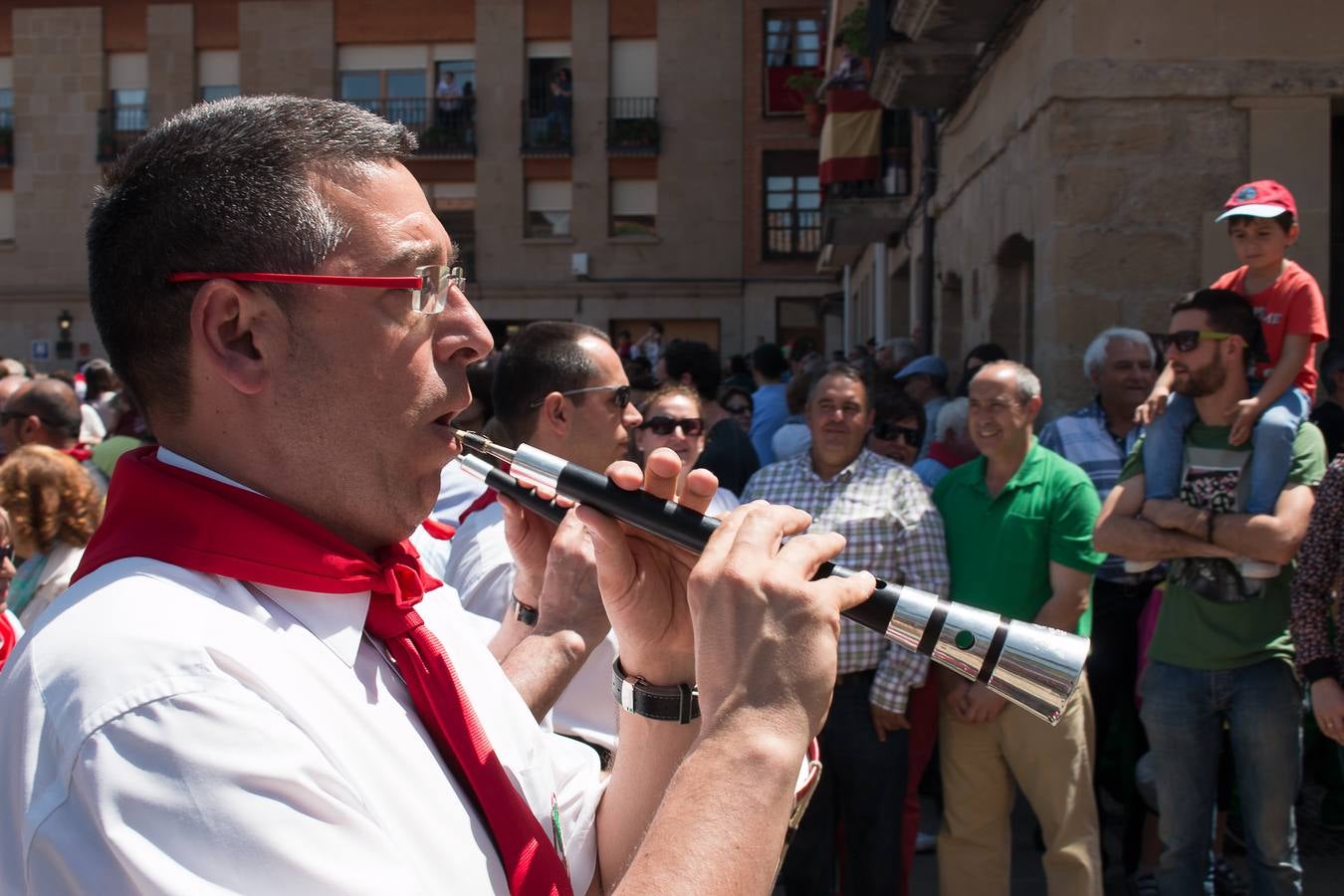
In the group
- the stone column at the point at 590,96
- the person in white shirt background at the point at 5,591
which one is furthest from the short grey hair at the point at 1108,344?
the stone column at the point at 590,96

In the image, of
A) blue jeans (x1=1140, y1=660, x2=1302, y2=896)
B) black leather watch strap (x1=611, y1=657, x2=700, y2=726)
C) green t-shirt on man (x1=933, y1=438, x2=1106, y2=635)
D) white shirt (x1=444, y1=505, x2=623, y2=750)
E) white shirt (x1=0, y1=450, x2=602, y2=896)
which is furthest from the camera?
green t-shirt on man (x1=933, y1=438, x2=1106, y2=635)

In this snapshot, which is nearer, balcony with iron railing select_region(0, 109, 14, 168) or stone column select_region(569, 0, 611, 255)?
stone column select_region(569, 0, 611, 255)

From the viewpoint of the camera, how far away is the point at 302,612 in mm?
1334

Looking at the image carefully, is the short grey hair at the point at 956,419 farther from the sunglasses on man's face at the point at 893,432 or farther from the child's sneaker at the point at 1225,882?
the child's sneaker at the point at 1225,882

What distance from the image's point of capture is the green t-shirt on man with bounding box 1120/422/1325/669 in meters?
3.85

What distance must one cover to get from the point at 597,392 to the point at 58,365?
3022 centimetres

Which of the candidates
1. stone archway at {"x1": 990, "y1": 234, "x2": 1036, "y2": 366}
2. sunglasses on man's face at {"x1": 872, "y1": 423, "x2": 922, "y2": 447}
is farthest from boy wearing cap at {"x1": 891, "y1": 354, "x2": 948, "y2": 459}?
sunglasses on man's face at {"x1": 872, "y1": 423, "x2": 922, "y2": 447}

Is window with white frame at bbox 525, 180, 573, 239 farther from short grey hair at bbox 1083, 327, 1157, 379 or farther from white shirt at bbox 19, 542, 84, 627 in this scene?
white shirt at bbox 19, 542, 84, 627

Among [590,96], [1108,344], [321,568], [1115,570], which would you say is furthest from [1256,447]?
[590,96]

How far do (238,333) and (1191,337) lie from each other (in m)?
3.48

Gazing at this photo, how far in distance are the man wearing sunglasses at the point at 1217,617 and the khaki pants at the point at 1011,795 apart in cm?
25

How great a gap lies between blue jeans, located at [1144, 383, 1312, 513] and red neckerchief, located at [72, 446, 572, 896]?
10.1 ft

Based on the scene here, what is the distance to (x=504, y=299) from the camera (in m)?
28.6

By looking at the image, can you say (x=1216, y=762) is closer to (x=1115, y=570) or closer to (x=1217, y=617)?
(x=1217, y=617)
